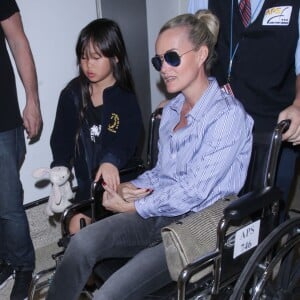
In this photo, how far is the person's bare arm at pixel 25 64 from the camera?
5.77ft

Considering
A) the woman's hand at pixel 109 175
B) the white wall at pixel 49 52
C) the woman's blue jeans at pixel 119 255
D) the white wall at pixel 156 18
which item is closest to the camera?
the woman's blue jeans at pixel 119 255

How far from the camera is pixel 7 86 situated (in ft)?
5.83

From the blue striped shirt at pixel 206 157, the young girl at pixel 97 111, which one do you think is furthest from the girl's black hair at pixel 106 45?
the blue striped shirt at pixel 206 157

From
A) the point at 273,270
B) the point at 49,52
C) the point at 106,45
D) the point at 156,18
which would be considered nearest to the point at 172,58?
the point at 106,45

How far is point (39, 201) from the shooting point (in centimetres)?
228

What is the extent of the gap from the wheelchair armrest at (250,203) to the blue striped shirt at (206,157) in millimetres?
142

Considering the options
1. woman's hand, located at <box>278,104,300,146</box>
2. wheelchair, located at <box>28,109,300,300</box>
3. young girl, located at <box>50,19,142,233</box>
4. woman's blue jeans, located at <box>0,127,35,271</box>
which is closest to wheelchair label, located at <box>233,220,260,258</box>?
wheelchair, located at <box>28,109,300,300</box>

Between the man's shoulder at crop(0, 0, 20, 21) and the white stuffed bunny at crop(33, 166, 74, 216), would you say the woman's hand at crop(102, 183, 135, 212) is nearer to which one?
the white stuffed bunny at crop(33, 166, 74, 216)

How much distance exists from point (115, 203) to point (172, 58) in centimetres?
54

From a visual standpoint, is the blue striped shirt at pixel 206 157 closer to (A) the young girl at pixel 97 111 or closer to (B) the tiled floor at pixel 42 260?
(A) the young girl at pixel 97 111

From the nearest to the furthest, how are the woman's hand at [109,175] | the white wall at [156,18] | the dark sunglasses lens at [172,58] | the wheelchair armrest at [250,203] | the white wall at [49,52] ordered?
the wheelchair armrest at [250,203] < the dark sunglasses lens at [172,58] < the woman's hand at [109,175] < the white wall at [49,52] < the white wall at [156,18]

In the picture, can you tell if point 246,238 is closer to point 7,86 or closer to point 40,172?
point 40,172

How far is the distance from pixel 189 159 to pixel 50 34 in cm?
106

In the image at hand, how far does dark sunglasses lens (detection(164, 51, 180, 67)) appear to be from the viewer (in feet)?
4.56
